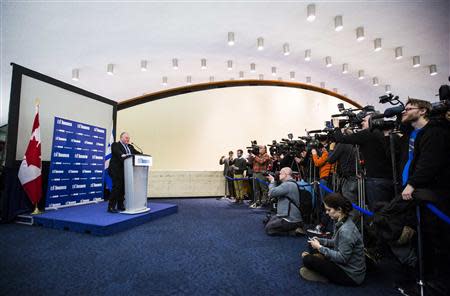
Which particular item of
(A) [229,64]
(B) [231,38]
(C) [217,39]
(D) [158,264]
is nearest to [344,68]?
(A) [229,64]

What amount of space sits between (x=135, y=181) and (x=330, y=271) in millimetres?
3027

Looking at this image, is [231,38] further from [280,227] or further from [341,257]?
[341,257]

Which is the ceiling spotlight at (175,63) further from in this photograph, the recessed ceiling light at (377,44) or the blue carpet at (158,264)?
the recessed ceiling light at (377,44)

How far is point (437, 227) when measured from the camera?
60.1 inches

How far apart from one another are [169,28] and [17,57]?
3.80 m

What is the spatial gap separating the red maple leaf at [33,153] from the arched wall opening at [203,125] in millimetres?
3547

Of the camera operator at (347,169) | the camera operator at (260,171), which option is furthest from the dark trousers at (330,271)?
the camera operator at (260,171)

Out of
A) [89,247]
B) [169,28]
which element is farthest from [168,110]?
[89,247]

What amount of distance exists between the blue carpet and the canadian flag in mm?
689

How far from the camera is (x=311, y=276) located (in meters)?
1.85

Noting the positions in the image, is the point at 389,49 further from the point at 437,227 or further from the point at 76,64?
the point at 76,64

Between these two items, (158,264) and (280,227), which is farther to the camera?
(280,227)

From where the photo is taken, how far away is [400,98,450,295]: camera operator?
1515 mm

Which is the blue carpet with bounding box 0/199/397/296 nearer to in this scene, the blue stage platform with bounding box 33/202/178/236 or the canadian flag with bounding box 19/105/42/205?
the blue stage platform with bounding box 33/202/178/236
